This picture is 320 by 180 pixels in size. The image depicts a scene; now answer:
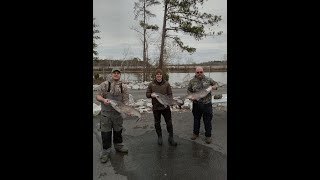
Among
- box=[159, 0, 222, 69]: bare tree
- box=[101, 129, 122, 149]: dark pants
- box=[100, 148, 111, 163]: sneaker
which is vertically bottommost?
box=[100, 148, 111, 163]: sneaker

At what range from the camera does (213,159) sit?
220 inches

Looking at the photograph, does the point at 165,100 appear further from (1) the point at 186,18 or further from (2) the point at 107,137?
(1) the point at 186,18

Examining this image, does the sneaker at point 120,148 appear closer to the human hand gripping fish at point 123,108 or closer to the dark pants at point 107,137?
the dark pants at point 107,137

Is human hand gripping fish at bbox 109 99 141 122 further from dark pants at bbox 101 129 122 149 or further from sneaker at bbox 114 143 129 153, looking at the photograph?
sneaker at bbox 114 143 129 153

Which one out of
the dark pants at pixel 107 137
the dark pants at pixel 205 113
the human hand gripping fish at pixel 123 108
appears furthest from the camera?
the dark pants at pixel 205 113

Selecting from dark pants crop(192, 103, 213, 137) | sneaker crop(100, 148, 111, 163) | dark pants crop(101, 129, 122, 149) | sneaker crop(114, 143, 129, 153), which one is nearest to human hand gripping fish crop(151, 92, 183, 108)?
dark pants crop(192, 103, 213, 137)

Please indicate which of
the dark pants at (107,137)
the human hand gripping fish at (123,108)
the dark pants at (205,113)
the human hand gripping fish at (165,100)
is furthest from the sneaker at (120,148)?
the dark pants at (205,113)

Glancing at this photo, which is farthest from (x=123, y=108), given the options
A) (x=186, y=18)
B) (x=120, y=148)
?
(x=186, y=18)

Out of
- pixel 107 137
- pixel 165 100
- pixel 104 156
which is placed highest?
pixel 165 100

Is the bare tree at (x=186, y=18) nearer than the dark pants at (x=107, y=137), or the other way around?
the dark pants at (x=107, y=137)

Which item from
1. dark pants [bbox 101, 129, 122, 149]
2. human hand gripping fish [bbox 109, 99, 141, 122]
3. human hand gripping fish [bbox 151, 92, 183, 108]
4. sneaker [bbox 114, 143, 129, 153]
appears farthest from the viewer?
sneaker [bbox 114, 143, 129, 153]

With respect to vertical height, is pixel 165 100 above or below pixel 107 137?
above
